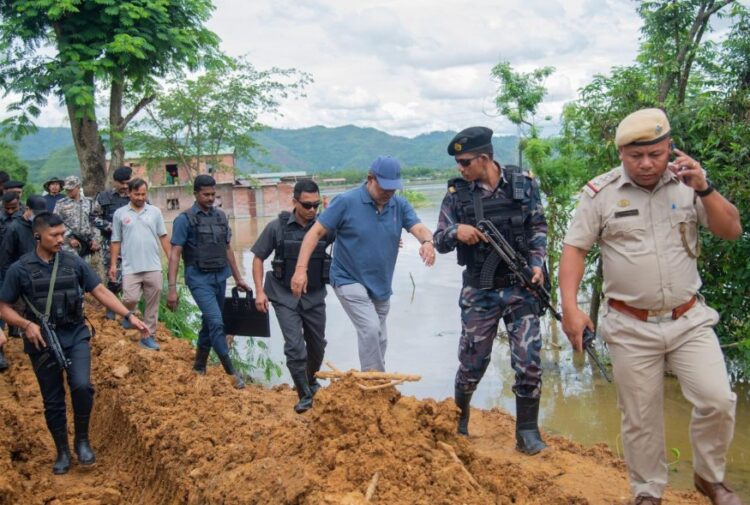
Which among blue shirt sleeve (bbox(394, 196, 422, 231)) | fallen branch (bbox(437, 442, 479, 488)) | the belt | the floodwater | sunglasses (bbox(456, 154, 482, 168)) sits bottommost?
the floodwater

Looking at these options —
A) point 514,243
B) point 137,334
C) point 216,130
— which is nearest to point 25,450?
point 137,334

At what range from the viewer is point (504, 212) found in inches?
191

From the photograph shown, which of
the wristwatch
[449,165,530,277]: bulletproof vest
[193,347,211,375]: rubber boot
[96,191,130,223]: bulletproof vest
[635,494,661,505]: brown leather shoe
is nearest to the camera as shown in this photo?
the wristwatch

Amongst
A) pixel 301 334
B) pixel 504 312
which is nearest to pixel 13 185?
pixel 301 334

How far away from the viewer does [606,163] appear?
29.0ft

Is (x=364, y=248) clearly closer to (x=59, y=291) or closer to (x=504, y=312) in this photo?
(x=504, y=312)

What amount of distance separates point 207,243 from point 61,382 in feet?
6.95

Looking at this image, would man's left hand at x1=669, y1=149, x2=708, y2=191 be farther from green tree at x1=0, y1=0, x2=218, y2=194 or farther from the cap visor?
green tree at x1=0, y1=0, x2=218, y2=194

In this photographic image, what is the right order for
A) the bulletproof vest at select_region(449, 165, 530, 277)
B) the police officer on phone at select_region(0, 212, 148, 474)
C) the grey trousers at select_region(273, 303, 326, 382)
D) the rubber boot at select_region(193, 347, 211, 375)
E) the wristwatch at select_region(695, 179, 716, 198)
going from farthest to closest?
1. the rubber boot at select_region(193, 347, 211, 375)
2. the grey trousers at select_region(273, 303, 326, 382)
3. the police officer on phone at select_region(0, 212, 148, 474)
4. the bulletproof vest at select_region(449, 165, 530, 277)
5. the wristwatch at select_region(695, 179, 716, 198)

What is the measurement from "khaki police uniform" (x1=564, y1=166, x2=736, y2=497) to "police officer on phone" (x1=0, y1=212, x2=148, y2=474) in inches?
135

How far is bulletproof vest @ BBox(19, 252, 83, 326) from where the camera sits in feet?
16.9

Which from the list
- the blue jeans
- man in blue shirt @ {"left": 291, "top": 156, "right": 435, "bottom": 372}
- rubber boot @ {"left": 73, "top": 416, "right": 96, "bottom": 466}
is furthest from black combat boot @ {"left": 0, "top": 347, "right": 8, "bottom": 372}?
man in blue shirt @ {"left": 291, "top": 156, "right": 435, "bottom": 372}

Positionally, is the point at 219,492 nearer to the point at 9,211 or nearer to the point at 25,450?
the point at 25,450

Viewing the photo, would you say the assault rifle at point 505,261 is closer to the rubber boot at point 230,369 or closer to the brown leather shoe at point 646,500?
the brown leather shoe at point 646,500
